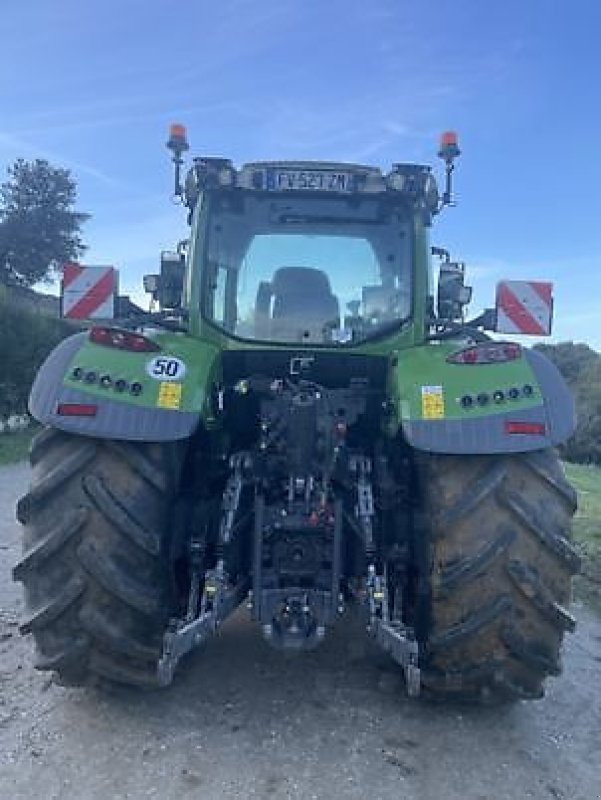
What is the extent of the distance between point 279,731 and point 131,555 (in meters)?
0.99

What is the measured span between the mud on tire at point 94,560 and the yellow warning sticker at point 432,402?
3.91ft

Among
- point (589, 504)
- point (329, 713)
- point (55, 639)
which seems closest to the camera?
point (55, 639)

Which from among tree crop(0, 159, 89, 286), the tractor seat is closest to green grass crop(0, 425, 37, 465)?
the tractor seat

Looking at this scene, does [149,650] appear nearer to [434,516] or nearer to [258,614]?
[258,614]

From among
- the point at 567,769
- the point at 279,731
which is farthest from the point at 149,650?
the point at 567,769

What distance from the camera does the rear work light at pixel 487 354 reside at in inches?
154

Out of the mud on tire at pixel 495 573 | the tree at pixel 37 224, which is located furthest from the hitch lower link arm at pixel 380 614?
the tree at pixel 37 224

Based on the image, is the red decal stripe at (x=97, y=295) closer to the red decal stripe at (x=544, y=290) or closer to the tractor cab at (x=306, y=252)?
the tractor cab at (x=306, y=252)

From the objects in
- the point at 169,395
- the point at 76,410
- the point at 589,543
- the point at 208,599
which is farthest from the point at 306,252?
the point at 589,543

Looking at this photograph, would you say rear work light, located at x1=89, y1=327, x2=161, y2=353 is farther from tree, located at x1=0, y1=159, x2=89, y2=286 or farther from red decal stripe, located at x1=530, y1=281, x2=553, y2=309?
tree, located at x1=0, y1=159, x2=89, y2=286

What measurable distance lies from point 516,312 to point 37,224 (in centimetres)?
4385

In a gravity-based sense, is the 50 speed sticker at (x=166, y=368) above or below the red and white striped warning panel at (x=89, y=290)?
below

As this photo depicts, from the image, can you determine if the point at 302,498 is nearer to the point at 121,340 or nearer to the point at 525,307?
the point at 121,340

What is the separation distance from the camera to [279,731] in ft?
12.3
